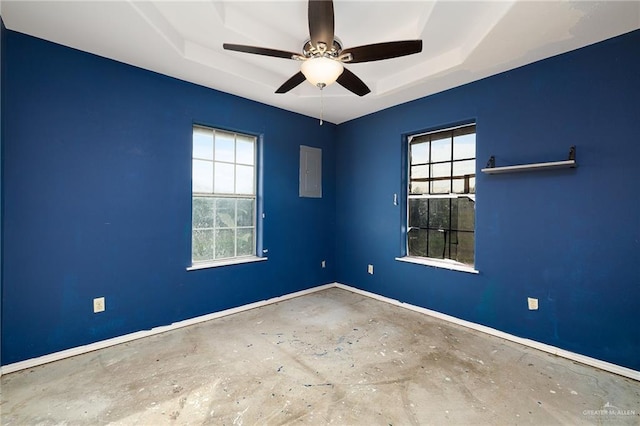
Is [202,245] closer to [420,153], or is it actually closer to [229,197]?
[229,197]

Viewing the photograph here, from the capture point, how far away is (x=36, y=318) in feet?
7.22

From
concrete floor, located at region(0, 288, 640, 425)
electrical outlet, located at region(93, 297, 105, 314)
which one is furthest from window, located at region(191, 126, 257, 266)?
concrete floor, located at region(0, 288, 640, 425)

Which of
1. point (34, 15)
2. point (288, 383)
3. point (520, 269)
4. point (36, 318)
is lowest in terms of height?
point (288, 383)

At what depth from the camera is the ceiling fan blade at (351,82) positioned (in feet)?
7.27

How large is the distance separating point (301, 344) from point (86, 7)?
10.1 ft

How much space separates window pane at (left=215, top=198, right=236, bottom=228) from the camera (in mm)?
3303

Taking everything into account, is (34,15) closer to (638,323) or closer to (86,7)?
(86,7)

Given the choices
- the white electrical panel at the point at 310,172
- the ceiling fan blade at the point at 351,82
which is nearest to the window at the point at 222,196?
the white electrical panel at the point at 310,172

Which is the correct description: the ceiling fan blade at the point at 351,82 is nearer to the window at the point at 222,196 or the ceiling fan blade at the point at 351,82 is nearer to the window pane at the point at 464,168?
the window pane at the point at 464,168

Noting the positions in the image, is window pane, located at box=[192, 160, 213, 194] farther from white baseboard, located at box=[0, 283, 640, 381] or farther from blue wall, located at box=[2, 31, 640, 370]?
white baseboard, located at box=[0, 283, 640, 381]

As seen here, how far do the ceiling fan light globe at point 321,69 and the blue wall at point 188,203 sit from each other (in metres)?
1.67

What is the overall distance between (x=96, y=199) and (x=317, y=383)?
2456 millimetres

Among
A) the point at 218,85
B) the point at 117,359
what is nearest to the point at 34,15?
the point at 218,85

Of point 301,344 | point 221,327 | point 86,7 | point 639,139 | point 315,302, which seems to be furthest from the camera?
point 315,302
